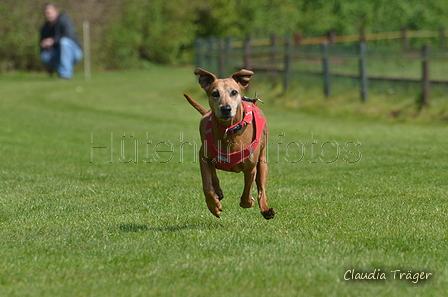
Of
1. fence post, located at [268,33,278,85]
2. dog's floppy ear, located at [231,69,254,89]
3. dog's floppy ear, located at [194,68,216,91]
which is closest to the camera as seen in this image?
dog's floppy ear, located at [194,68,216,91]

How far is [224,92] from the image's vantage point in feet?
20.2

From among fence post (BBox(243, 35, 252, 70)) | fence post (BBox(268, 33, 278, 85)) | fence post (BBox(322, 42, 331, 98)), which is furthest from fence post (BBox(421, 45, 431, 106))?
fence post (BBox(243, 35, 252, 70))

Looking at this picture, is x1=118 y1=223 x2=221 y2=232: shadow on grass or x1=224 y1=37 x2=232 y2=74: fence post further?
x1=224 y1=37 x2=232 y2=74: fence post

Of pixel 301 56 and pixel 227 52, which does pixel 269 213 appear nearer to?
pixel 301 56

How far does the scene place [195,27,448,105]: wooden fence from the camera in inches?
692

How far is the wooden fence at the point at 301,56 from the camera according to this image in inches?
692

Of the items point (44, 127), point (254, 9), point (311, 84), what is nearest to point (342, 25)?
point (254, 9)

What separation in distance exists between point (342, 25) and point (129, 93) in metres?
13.7

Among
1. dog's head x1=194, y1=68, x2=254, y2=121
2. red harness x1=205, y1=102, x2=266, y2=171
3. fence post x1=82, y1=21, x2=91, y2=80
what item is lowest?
fence post x1=82, y1=21, x2=91, y2=80

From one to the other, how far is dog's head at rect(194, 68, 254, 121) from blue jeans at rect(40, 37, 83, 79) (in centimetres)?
1911

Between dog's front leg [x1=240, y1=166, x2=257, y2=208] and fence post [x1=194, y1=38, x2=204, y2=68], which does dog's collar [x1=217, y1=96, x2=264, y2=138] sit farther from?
fence post [x1=194, y1=38, x2=204, y2=68]

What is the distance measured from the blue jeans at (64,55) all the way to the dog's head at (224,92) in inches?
752

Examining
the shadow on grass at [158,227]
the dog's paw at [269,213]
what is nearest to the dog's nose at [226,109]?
the dog's paw at [269,213]

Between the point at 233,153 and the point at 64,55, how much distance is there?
1994 cm
